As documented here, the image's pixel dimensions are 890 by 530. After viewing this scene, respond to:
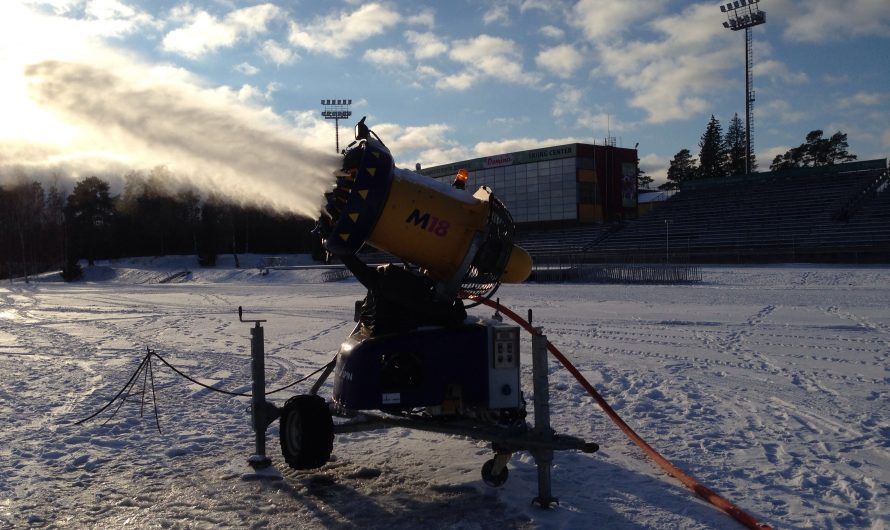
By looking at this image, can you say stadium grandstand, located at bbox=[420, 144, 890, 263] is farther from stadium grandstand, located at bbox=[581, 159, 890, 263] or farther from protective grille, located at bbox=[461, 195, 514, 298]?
protective grille, located at bbox=[461, 195, 514, 298]

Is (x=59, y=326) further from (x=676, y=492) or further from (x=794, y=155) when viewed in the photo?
(x=794, y=155)

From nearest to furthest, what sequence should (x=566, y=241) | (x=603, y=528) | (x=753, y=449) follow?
(x=603, y=528)
(x=753, y=449)
(x=566, y=241)

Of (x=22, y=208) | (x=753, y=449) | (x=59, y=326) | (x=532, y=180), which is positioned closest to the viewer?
(x=753, y=449)

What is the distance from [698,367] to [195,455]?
27.3ft

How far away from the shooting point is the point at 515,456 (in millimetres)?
7305

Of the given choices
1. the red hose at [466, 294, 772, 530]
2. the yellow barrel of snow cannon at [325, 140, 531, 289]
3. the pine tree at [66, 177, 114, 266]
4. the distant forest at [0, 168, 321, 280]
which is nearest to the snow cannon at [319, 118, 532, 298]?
the yellow barrel of snow cannon at [325, 140, 531, 289]

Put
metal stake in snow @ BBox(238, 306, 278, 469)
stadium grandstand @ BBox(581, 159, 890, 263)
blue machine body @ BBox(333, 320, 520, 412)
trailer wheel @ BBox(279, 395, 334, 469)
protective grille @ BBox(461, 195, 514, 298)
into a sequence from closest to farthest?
blue machine body @ BBox(333, 320, 520, 412) → trailer wheel @ BBox(279, 395, 334, 469) → protective grille @ BBox(461, 195, 514, 298) → metal stake in snow @ BBox(238, 306, 278, 469) → stadium grandstand @ BBox(581, 159, 890, 263)

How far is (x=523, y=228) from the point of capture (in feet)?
231

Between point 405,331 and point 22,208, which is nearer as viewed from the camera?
point 405,331

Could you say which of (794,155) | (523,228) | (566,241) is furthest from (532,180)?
(794,155)

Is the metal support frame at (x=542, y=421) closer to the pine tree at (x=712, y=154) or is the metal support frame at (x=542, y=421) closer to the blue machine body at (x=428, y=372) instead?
the blue machine body at (x=428, y=372)

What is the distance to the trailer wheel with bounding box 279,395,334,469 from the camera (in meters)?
6.16

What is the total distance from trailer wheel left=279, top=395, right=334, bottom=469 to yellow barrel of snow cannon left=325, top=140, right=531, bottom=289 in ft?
4.72

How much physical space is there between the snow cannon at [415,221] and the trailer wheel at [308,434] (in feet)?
4.67
